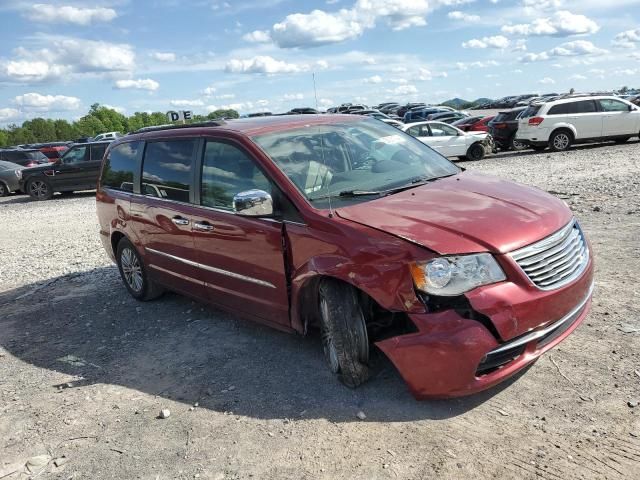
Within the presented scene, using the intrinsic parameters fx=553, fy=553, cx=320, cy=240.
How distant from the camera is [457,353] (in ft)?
9.98

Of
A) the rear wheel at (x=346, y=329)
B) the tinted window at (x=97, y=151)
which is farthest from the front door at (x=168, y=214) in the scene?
the tinted window at (x=97, y=151)

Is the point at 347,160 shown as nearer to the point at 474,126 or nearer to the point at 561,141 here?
the point at 561,141

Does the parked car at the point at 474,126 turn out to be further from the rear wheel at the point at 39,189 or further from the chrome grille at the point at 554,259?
the chrome grille at the point at 554,259

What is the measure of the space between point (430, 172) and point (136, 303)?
3624 mm

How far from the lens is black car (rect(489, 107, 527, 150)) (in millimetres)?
20516

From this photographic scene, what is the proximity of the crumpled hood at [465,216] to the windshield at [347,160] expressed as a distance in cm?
28

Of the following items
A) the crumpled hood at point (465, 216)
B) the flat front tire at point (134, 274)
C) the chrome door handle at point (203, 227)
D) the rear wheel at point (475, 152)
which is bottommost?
the rear wheel at point (475, 152)

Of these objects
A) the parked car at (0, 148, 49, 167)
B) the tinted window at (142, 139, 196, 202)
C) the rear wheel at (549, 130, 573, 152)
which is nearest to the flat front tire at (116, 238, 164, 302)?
the tinted window at (142, 139, 196, 202)

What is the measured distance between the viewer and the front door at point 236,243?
4.07 m

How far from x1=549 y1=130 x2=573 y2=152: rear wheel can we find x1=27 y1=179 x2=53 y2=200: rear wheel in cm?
1724

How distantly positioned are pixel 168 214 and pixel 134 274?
1374mm

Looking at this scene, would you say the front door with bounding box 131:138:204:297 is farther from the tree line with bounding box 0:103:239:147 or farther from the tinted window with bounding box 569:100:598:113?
the tree line with bounding box 0:103:239:147

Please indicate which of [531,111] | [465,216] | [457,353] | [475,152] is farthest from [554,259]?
[531,111]

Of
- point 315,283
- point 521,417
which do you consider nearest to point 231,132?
point 315,283
